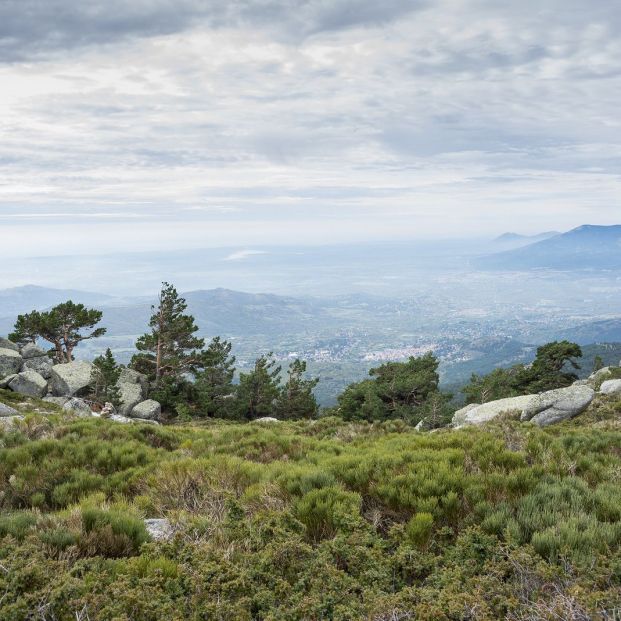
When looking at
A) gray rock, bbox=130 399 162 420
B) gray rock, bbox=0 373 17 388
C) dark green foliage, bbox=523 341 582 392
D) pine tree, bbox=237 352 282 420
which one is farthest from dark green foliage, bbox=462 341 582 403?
gray rock, bbox=0 373 17 388

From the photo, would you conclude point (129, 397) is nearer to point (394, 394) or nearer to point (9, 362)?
point (9, 362)

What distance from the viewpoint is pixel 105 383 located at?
110 ft

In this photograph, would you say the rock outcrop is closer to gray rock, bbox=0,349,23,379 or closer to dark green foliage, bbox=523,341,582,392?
dark green foliage, bbox=523,341,582,392

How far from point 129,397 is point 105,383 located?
2706 millimetres

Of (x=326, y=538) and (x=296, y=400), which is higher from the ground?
(x=326, y=538)

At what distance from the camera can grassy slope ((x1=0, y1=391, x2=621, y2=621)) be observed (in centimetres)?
351

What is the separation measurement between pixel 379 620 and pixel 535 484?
12.3 feet

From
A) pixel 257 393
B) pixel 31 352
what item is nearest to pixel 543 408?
pixel 257 393

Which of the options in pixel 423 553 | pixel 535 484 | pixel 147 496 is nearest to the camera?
pixel 423 553

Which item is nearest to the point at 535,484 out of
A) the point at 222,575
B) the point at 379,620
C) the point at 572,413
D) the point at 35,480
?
the point at 379,620

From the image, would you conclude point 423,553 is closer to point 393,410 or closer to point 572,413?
point 572,413

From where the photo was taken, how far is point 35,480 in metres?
7.47

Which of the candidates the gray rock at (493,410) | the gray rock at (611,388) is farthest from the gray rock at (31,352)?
the gray rock at (611,388)

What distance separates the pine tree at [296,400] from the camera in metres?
41.8
